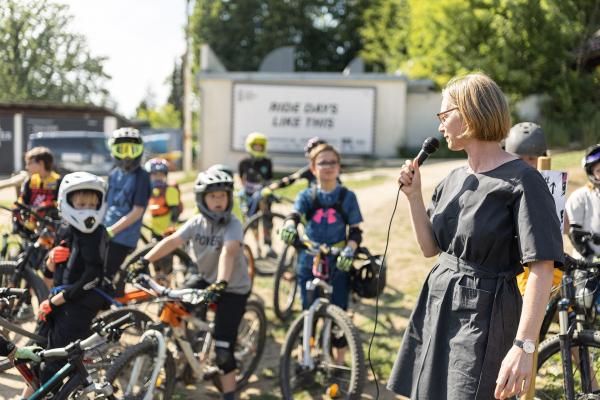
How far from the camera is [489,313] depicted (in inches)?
99.0

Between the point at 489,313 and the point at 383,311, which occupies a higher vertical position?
the point at 489,313

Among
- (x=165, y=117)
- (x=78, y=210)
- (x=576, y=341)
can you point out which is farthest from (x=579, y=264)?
(x=165, y=117)

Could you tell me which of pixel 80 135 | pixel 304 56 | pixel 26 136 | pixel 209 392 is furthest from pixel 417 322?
pixel 304 56

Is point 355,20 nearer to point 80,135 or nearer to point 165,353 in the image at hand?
point 80,135

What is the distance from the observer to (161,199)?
732 centimetres

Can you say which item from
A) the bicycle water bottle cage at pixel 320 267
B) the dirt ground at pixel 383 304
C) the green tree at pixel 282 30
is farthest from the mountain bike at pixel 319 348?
the green tree at pixel 282 30

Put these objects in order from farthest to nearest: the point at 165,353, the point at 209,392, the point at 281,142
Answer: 1. the point at 281,142
2. the point at 209,392
3. the point at 165,353

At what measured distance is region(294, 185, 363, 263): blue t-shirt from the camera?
5082mm

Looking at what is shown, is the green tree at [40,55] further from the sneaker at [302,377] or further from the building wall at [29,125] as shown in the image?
the building wall at [29,125]

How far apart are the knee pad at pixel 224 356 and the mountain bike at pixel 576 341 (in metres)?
2.13

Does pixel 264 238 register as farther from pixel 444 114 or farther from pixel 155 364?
pixel 444 114

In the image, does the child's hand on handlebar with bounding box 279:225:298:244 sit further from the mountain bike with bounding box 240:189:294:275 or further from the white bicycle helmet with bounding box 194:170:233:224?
the mountain bike with bounding box 240:189:294:275

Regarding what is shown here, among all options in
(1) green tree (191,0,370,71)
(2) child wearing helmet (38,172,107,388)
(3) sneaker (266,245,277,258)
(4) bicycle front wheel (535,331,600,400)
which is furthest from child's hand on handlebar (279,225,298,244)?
(1) green tree (191,0,370,71)

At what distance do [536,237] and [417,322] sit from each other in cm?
73
